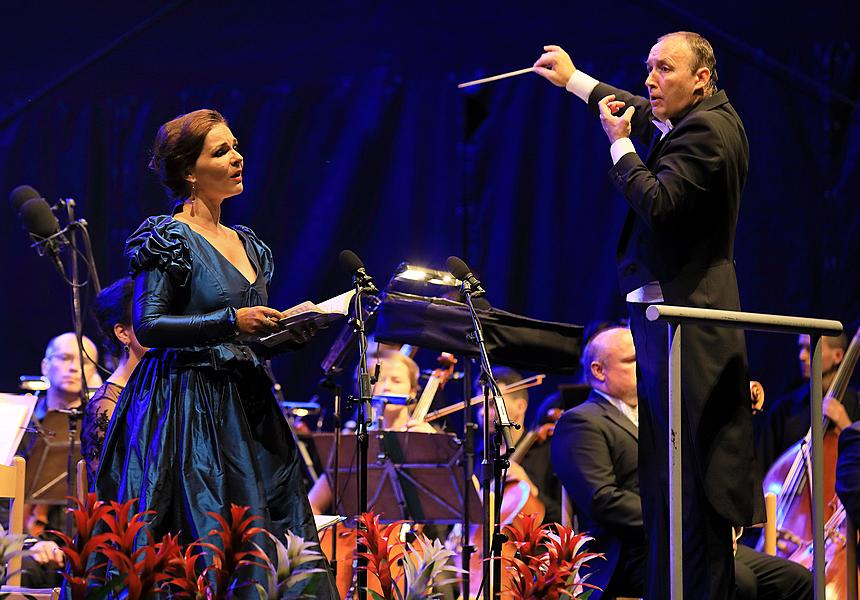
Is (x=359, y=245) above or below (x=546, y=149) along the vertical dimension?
below

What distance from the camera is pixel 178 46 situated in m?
6.73

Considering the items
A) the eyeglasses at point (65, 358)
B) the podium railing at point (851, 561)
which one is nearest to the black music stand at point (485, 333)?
the podium railing at point (851, 561)

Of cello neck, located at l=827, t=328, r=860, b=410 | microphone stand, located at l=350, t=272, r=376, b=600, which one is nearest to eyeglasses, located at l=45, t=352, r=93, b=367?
microphone stand, located at l=350, t=272, r=376, b=600

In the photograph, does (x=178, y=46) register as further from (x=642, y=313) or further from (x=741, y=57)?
(x=642, y=313)

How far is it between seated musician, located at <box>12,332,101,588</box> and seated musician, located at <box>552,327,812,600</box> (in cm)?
219

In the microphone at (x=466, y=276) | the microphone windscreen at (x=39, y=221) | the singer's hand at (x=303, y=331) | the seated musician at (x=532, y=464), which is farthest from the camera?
the seated musician at (x=532, y=464)

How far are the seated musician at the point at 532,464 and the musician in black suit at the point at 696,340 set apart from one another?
107 inches

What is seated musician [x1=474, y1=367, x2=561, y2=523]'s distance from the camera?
5781 millimetres

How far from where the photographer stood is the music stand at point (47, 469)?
516cm

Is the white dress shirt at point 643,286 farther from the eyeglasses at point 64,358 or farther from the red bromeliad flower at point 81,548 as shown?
the eyeglasses at point 64,358

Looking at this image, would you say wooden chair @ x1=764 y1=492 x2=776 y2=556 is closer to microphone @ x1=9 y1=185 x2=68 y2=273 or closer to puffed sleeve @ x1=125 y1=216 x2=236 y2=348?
puffed sleeve @ x1=125 y1=216 x2=236 y2=348

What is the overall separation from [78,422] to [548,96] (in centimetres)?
312

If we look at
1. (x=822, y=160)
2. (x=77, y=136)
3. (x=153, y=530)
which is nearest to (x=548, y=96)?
(x=822, y=160)

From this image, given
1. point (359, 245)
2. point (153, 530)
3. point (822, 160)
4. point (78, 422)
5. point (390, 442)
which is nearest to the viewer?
point (153, 530)
